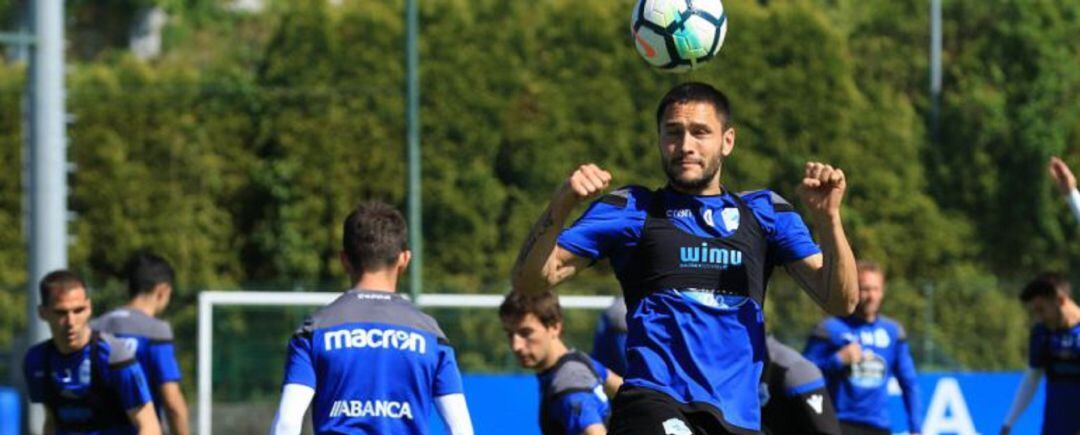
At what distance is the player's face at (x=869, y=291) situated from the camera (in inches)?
468

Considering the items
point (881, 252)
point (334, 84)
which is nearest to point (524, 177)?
point (334, 84)

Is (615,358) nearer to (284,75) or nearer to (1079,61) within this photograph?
(284,75)

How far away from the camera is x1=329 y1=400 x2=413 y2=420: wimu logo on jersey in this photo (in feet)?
21.2

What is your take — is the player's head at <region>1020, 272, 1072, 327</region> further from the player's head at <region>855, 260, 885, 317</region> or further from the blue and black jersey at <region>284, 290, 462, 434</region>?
the blue and black jersey at <region>284, 290, 462, 434</region>

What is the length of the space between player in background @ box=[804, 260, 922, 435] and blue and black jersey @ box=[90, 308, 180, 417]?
13.6ft

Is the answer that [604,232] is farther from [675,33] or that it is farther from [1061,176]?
[1061,176]

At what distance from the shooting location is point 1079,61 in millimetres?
28500

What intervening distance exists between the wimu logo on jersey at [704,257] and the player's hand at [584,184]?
0.50 metres

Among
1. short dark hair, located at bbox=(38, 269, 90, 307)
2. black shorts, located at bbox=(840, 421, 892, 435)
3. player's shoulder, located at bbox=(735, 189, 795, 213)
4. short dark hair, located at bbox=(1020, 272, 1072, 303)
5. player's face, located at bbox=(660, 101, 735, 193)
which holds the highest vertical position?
player's face, located at bbox=(660, 101, 735, 193)

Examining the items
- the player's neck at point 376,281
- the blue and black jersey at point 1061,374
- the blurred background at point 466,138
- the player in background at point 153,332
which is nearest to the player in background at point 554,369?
the player's neck at point 376,281

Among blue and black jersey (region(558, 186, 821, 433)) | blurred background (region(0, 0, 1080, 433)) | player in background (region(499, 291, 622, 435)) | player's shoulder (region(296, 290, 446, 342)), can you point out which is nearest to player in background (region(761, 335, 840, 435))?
player in background (region(499, 291, 622, 435))

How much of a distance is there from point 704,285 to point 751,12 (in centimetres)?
2131

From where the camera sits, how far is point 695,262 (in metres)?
6.20

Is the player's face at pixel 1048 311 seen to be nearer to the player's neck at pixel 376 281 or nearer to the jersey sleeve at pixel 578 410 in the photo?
the jersey sleeve at pixel 578 410
